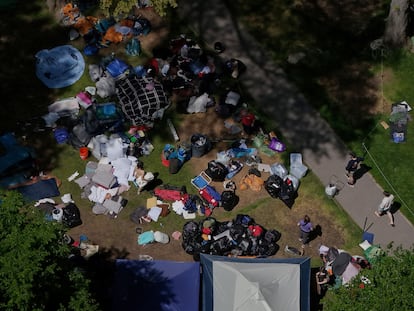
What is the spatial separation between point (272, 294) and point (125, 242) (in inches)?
215

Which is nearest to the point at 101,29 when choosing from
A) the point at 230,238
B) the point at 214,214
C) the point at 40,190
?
the point at 40,190

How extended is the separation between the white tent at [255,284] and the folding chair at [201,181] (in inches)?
142

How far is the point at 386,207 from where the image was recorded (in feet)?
67.8

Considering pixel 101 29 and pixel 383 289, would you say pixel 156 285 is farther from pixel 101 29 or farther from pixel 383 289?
pixel 101 29

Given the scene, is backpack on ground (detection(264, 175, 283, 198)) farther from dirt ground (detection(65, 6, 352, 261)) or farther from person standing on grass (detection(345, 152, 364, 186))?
person standing on grass (detection(345, 152, 364, 186))

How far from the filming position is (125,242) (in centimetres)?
2081

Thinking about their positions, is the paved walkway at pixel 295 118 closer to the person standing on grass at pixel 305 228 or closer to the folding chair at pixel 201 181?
the person standing on grass at pixel 305 228

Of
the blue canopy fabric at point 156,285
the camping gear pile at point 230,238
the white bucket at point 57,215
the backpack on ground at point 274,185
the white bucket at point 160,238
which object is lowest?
the white bucket at point 160,238

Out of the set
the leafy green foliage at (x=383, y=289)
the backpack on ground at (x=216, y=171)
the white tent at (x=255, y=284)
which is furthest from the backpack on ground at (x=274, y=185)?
the leafy green foliage at (x=383, y=289)

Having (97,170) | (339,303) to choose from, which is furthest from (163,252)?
(339,303)

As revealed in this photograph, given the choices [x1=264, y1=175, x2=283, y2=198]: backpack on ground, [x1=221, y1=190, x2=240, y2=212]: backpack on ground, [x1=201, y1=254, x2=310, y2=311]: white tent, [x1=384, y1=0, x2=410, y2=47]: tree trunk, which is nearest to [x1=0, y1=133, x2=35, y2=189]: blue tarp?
[x1=221, y1=190, x2=240, y2=212]: backpack on ground

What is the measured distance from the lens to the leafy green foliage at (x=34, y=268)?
1384 cm

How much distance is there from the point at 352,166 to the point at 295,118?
323 cm

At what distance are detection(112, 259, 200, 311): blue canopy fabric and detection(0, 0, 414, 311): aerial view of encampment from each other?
39 millimetres
